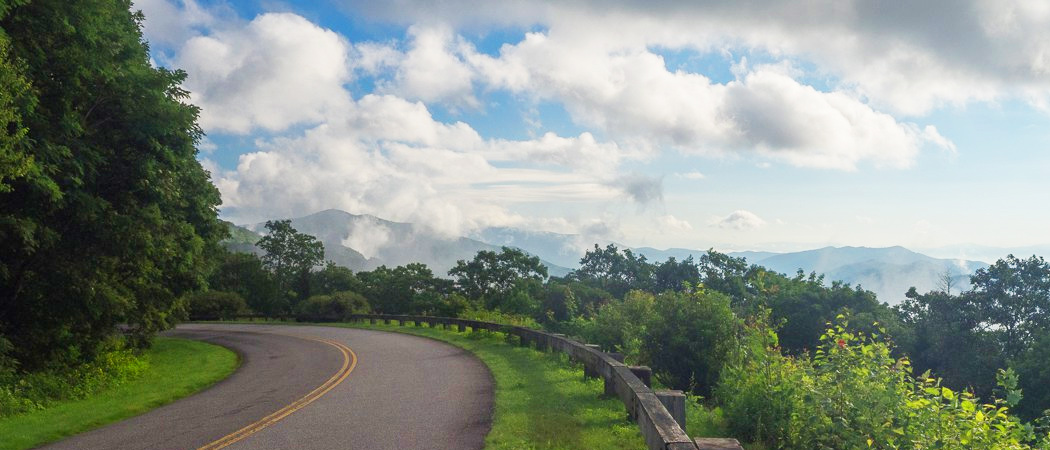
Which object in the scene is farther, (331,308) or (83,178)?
(331,308)

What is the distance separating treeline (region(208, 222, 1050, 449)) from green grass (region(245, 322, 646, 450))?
7.30 feet

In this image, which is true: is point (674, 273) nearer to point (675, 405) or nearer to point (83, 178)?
point (83, 178)

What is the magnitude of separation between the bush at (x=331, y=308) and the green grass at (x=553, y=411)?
126ft

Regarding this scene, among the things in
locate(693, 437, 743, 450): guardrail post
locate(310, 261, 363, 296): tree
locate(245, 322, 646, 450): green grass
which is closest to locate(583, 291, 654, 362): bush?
locate(245, 322, 646, 450): green grass

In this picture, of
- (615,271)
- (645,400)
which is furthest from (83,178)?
(615,271)

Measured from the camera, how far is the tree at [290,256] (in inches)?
3487

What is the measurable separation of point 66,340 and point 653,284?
10433 cm

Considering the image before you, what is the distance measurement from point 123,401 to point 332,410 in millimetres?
5752

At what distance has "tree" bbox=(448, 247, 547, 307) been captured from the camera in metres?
90.5

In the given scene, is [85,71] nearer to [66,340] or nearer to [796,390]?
[66,340]

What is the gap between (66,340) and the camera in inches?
706

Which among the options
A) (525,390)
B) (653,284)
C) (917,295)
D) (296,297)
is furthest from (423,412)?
(653,284)

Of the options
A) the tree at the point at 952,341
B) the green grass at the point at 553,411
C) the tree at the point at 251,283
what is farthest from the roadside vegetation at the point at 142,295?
the tree at the point at 251,283

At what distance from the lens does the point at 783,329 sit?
2697 inches
